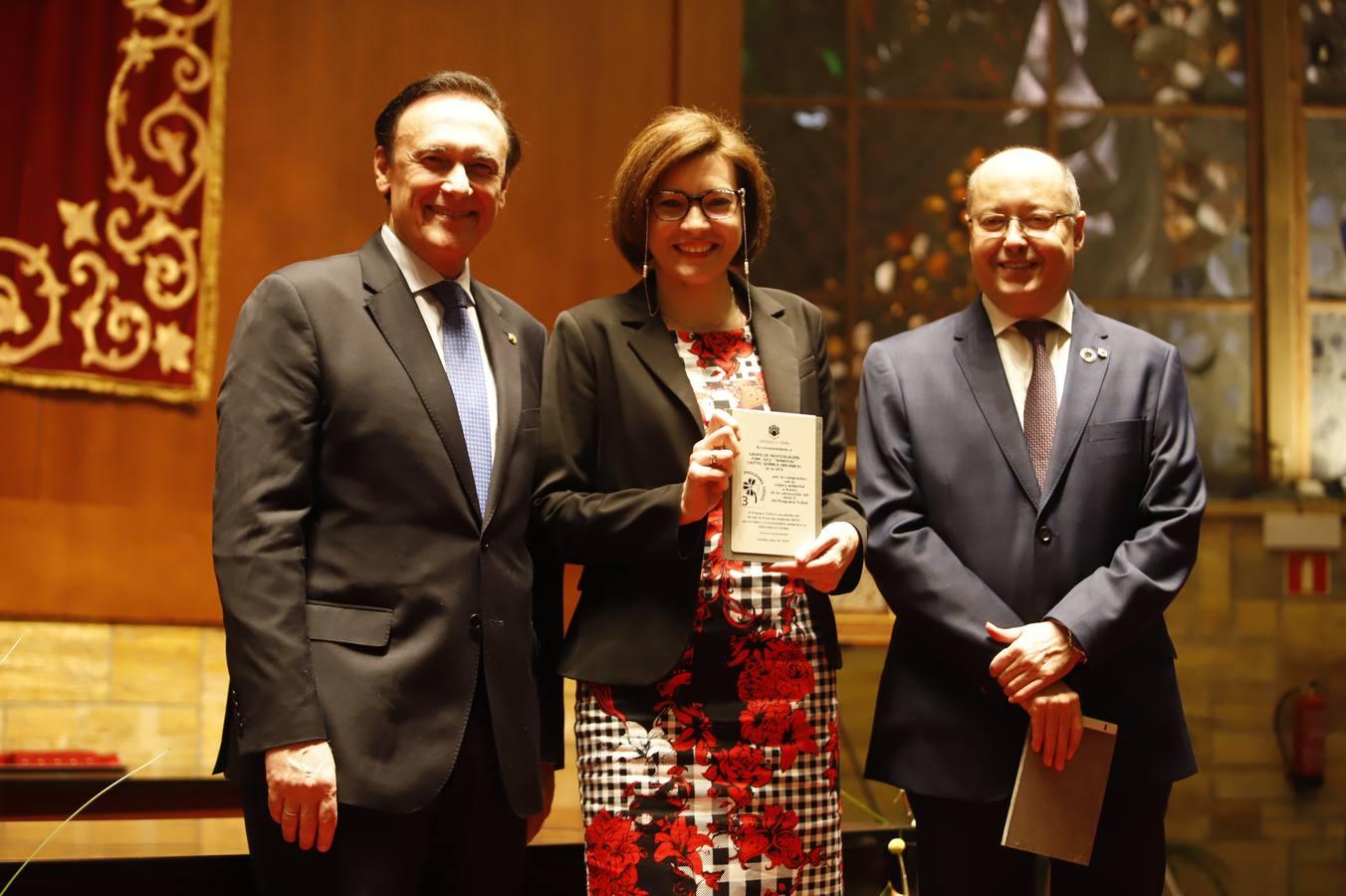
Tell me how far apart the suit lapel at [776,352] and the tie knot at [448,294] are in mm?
475

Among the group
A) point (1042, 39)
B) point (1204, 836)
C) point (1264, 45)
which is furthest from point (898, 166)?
point (1204, 836)

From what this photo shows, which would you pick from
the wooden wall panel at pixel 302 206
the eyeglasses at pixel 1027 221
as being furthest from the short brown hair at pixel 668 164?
the wooden wall panel at pixel 302 206

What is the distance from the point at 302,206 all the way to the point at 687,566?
2444mm

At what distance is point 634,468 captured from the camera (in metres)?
2.20

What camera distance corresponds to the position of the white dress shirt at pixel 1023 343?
2344mm

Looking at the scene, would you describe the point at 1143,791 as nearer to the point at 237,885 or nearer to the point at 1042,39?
the point at 237,885

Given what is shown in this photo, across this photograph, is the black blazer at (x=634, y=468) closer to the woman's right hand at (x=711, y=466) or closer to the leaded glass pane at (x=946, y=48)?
the woman's right hand at (x=711, y=466)

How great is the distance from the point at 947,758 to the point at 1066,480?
475 millimetres

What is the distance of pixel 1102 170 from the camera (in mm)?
5215

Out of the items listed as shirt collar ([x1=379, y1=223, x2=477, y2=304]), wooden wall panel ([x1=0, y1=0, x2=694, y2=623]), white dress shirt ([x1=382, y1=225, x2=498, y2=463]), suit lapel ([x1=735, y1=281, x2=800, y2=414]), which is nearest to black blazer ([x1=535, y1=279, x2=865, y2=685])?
suit lapel ([x1=735, y1=281, x2=800, y2=414])

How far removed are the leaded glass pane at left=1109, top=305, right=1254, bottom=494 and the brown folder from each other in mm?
3247

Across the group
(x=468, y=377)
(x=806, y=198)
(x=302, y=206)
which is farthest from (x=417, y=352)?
(x=806, y=198)

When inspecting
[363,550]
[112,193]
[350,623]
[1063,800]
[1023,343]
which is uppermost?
[112,193]

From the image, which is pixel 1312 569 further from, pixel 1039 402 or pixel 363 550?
pixel 363 550
